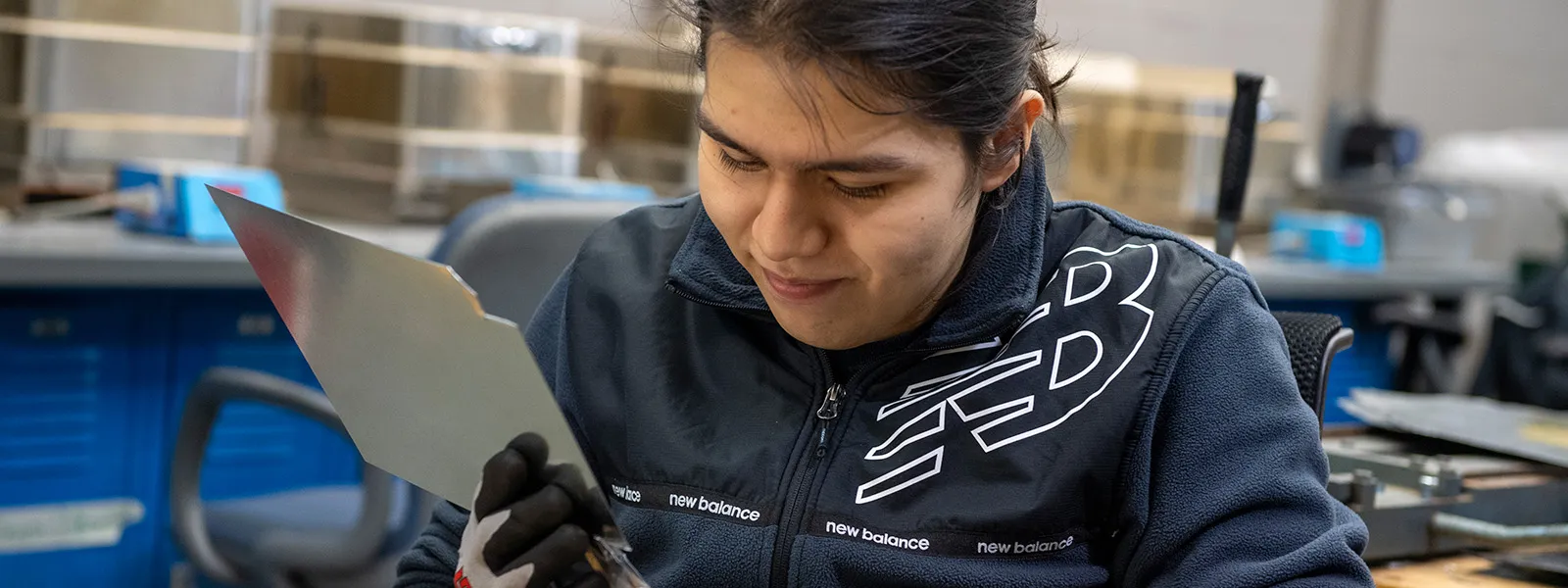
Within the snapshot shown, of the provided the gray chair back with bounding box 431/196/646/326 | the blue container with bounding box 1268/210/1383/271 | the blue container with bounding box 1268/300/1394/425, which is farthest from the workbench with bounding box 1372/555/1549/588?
the blue container with bounding box 1268/210/1383/271

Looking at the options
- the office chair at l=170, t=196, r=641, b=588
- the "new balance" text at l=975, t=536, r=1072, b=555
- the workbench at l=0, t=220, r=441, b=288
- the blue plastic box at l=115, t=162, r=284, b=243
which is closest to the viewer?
the "new balance" text at l=975, t=536, r=1072, b=555

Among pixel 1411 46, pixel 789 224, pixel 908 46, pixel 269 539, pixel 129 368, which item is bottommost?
pixel 269 539

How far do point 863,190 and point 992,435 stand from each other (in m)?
0.18

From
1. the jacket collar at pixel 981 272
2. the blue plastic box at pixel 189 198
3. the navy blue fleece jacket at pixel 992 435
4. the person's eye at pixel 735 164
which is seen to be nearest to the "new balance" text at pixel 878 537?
the navy blue fleece jacket at pixel 992 435

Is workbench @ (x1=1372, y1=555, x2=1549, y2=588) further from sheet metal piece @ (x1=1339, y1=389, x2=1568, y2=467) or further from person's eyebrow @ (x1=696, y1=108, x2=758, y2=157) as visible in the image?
person's eyebrow @ (x1=696, y1=108, x2=758, y2=157)

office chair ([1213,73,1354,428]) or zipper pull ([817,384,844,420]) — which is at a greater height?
office chair ([1213,73,1354,428])

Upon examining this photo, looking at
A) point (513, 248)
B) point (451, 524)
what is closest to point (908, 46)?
point (451, 524)

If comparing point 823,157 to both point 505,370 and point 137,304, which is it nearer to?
point 505,370

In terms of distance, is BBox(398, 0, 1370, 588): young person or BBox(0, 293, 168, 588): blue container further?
BBox(0, 293, 168, 588): blue container

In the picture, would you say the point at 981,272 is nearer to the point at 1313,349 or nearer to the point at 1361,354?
the point at 1313,349

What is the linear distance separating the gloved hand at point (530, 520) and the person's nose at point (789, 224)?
6.8 inches

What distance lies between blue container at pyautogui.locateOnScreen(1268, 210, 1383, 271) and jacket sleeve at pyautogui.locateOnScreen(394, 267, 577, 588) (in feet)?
8.72

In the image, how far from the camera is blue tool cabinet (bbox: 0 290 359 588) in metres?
1.99

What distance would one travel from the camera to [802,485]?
92 cm
